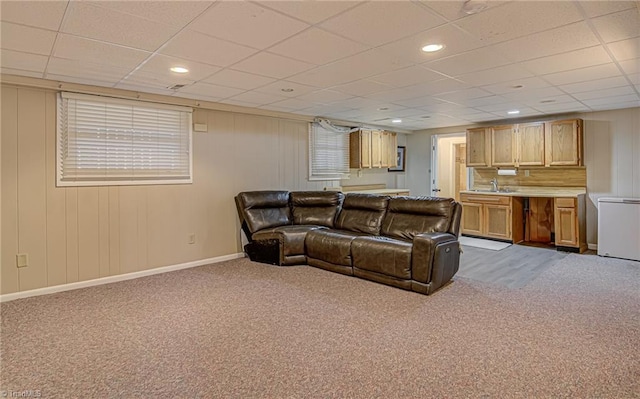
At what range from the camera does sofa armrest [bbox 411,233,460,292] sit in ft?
11.8

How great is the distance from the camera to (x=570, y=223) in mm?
5590

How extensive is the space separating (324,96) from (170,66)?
6.34 feet

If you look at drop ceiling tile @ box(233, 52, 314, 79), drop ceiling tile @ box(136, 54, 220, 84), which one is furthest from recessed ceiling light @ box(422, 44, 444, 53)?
drop ceiling tile @ box(136, 54, 220, 84)

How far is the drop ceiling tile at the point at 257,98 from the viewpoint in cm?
449

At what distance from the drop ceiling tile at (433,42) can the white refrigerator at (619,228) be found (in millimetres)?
3839

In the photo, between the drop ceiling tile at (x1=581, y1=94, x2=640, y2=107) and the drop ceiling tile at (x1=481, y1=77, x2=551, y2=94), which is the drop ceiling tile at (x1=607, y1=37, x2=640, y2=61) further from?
the drop ceiling tile at (x1=581, y1=94, x2=640, y2=107)

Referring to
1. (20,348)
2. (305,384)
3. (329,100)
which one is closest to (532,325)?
(305,384)

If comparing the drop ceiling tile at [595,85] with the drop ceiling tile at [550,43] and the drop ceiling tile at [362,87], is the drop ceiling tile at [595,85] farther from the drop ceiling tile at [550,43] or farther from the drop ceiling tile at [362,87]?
the drop ceiling tile at [362,87]

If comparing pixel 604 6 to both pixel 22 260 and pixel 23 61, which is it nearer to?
pixel 23 61

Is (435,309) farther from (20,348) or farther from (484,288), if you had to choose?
(20,348)

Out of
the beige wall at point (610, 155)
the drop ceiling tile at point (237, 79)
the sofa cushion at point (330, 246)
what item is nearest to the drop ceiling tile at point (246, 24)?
the drop ceiling tile at point (237, 79)

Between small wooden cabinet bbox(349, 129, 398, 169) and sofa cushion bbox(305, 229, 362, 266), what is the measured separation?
245 cm

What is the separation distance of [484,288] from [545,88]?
237 cm

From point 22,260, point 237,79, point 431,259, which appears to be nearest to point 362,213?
point 431,259
